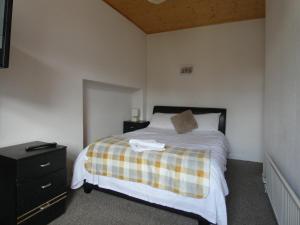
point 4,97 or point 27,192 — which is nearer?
point 27,192

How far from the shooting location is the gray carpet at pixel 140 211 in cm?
186

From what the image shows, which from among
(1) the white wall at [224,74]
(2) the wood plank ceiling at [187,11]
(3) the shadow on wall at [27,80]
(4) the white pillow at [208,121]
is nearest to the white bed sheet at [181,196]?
(3) the shadow on wall at [27,80]

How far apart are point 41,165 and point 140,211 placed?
3.63ft

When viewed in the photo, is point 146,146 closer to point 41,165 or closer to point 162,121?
point 41,165

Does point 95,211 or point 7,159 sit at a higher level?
point 7,159

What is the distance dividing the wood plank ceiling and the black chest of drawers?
2.64 m

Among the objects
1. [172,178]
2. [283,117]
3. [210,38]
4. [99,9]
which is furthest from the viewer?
[210,38]

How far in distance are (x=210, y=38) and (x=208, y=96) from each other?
3.95 ft

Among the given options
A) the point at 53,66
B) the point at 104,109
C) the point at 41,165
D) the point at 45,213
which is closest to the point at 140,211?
the point at 45,213

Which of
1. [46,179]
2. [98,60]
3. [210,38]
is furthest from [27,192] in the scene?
[210,38]

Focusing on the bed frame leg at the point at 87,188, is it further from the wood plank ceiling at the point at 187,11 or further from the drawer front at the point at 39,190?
the wood plank ceiling at the point at 187,11

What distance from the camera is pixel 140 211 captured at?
2031 millimetres

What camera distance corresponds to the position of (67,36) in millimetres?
2439

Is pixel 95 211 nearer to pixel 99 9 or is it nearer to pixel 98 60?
pixel 98 60
